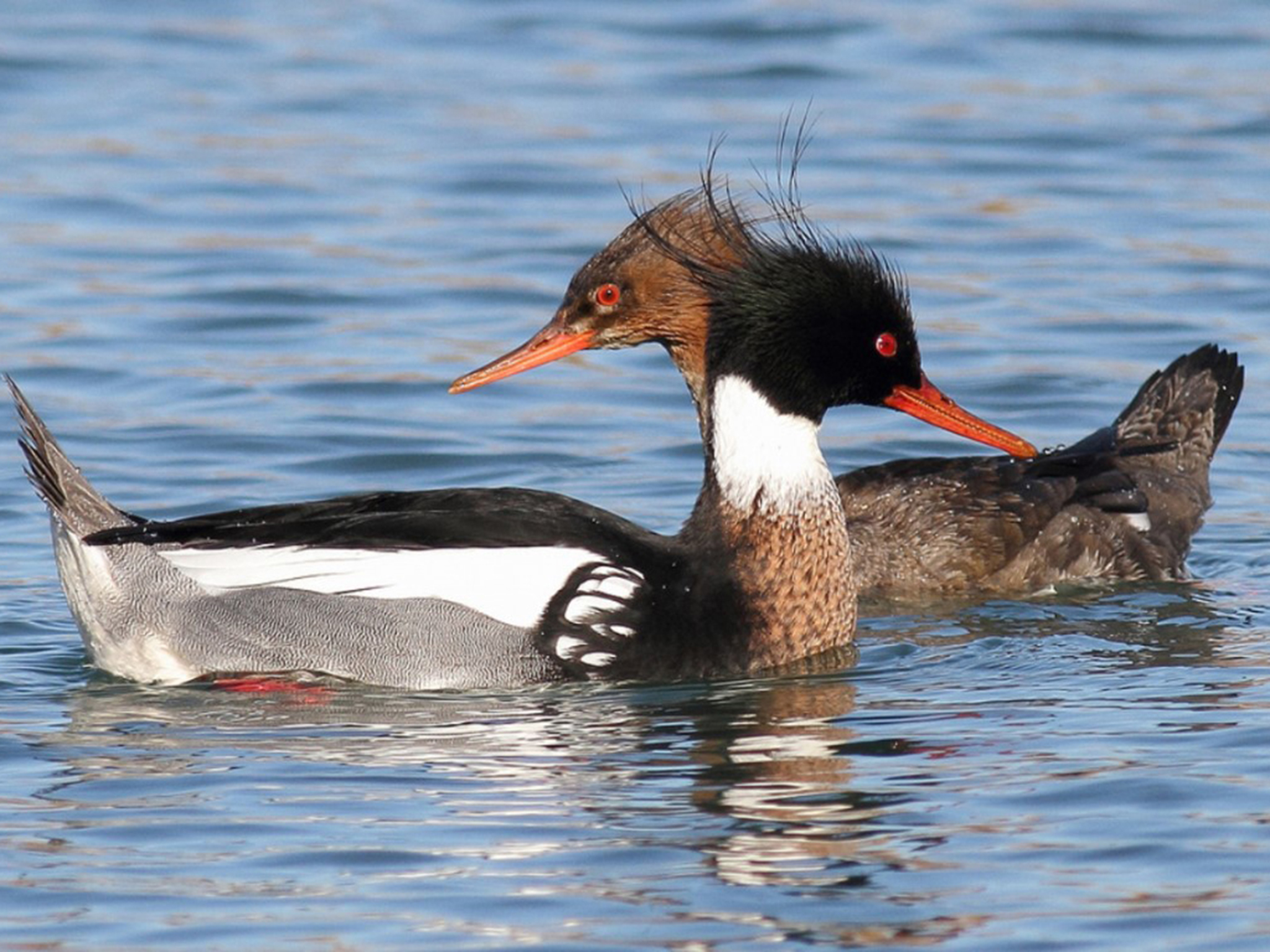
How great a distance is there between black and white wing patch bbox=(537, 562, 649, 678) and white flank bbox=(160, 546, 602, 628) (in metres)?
0.05

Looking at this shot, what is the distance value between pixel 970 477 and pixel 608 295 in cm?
195

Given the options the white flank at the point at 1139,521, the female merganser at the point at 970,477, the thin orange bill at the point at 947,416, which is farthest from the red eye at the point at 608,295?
the white flank at the point at 1139,521

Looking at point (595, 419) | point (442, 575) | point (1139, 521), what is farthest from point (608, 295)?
point (595, 419)

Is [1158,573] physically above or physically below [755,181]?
below

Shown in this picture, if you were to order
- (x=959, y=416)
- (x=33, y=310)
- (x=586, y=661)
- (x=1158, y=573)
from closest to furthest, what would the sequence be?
(x=586, y=661)
(x=959, y=416)
(x=1158, y=573)
(x=33, y=310)

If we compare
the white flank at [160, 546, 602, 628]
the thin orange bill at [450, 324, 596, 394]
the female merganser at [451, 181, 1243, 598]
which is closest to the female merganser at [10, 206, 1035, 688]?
the white flank at [160, 546, 602, 628]

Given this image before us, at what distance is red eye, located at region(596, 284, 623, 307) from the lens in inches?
393

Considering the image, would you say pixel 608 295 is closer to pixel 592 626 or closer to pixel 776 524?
pixel 776 524

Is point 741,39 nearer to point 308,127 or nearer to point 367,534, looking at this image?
point 308,127

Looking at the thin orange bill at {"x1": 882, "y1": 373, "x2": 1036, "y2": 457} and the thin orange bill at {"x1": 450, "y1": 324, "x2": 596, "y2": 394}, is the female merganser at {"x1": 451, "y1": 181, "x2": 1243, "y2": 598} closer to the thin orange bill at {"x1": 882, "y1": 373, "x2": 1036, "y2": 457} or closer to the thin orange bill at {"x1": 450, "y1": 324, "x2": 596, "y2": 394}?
the thin orange bill at {"x1": 450, "y1": 324, "x2": 596, "y2": 394}

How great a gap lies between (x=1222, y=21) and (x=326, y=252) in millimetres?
8027

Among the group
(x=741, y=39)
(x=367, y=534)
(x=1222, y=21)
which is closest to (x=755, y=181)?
(x=741, y=39)

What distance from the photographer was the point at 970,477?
36.2 feet

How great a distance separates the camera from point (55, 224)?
52.4 ft
